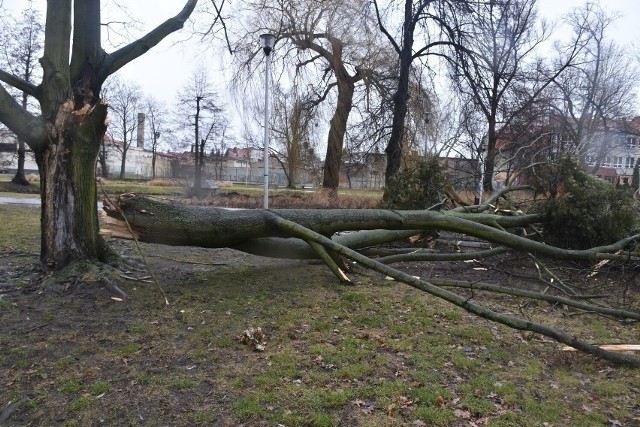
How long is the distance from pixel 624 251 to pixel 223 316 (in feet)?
18.5

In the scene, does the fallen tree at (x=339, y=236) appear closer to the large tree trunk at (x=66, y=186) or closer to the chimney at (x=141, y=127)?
the large tree trunk at (x=66, y=186)

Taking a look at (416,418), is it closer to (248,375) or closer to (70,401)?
(248,375)

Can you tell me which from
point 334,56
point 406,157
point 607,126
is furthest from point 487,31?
point 607,126

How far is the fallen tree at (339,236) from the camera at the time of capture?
448 centimetres

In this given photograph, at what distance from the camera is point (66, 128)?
5.16 metres

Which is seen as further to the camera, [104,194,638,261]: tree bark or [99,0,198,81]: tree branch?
[99,0,198,81]: tree branch

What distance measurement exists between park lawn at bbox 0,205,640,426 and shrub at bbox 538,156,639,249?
92.8 inches

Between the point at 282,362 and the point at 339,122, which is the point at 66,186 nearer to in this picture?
the point at 282,362

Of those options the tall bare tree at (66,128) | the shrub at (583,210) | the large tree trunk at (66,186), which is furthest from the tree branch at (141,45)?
the shrub at (583,210)

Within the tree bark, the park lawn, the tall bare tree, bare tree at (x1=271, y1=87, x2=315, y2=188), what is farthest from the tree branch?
bare tree at (x1=271, y1=87, x2=315, y2=188)

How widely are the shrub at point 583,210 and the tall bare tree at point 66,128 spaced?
670 cm

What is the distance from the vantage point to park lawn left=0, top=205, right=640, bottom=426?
3.03 metres

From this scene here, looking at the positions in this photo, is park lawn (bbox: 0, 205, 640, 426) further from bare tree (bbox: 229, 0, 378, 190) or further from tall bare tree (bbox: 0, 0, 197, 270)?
bare tree (bbox: 229, 0, 378, 190)

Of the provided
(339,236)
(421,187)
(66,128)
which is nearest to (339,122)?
(421,187)
